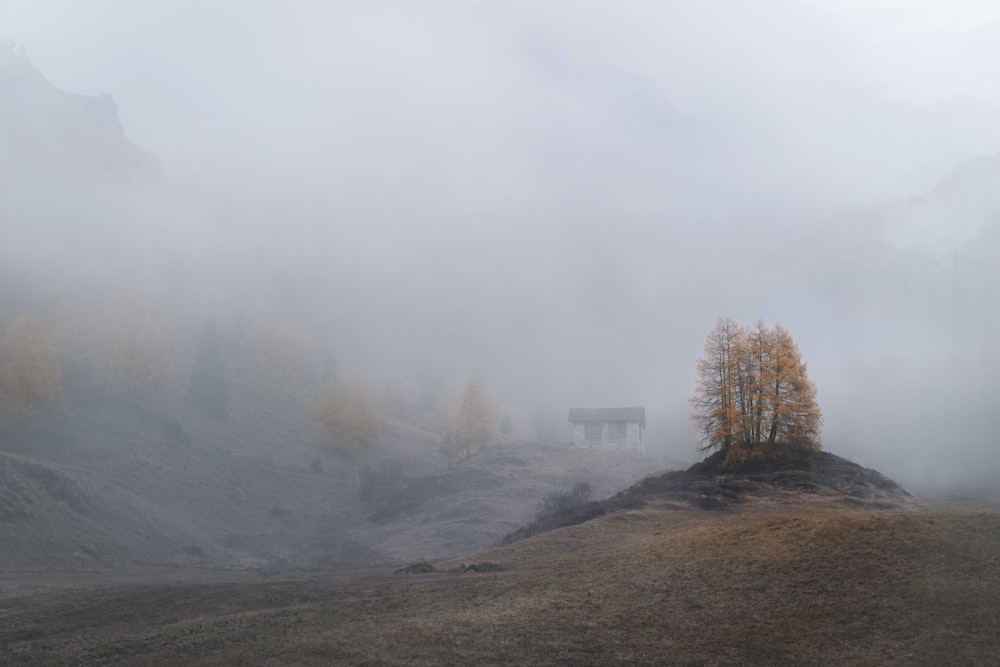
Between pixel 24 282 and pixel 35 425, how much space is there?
38.0 m

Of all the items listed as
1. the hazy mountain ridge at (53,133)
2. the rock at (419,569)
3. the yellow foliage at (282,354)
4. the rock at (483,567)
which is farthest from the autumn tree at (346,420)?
the hazy mountain ridge at (53,133)

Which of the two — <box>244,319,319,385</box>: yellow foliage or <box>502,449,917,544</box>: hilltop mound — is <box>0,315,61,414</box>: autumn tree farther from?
<box>502,449,917,544</box>: hilltop mound

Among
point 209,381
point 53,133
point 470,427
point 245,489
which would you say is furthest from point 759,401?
point 53,133

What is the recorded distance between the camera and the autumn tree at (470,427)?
120 m

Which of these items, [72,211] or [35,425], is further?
[72,211]

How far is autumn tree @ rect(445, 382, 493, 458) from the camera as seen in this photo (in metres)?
120

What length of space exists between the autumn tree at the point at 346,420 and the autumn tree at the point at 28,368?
3741cm

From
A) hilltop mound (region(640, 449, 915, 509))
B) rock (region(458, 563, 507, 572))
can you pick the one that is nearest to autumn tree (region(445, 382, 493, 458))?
hilltop mound (region(640, 449, 915, 509))

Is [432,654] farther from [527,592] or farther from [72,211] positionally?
[72,211]

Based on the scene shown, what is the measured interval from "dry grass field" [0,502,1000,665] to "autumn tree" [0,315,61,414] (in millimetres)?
52185

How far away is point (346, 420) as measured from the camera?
11419 centimetres

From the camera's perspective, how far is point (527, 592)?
1211 inches

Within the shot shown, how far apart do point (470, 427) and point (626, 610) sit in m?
95.3

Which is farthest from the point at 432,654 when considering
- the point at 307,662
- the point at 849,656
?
the point at 849,656
